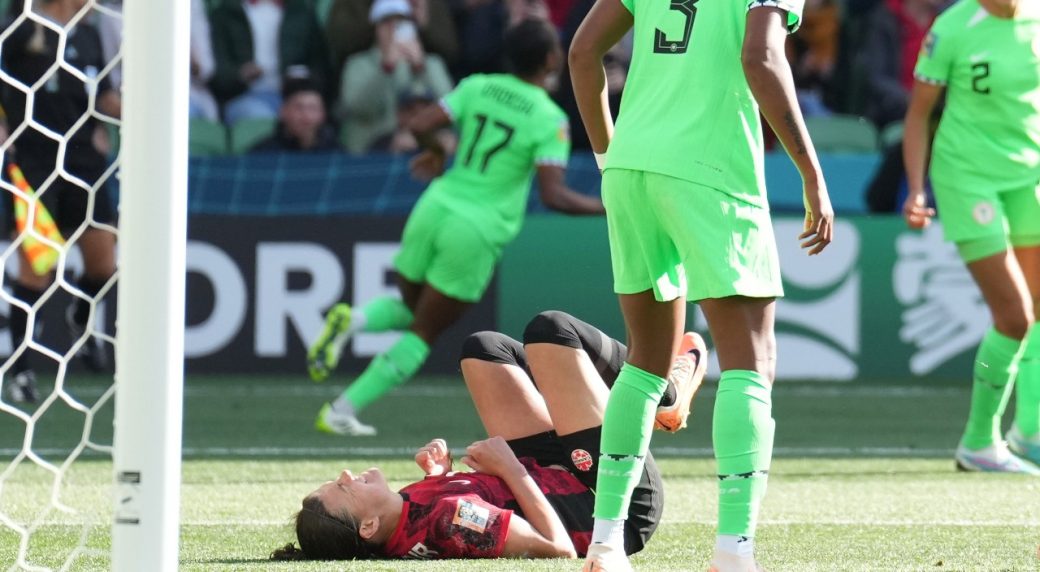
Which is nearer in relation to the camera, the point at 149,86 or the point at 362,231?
the point at 149,86

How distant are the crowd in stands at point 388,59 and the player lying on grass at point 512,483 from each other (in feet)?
21.0

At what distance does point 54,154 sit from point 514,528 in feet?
17.5

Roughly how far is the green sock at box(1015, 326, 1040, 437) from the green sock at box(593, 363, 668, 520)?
326 cm

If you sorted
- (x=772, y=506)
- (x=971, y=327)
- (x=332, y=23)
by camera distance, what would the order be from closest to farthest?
(x=772, y=506), (x=971, y=327), (x=332, y=23)

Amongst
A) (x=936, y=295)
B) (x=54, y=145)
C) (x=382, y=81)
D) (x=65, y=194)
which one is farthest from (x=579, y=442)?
(x=382, y=81)

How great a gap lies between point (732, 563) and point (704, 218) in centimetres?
77

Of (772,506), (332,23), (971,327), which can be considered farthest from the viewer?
(332,23)

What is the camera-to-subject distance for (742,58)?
11.9 ft

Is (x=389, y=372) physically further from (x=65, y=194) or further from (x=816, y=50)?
(x=816, y=50)

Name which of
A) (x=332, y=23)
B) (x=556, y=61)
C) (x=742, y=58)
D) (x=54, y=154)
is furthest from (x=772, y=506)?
(x=332, y=23)

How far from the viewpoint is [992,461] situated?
6.56 meters

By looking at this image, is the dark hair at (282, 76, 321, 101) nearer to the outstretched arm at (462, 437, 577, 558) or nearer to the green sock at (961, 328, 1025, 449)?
the green sock at (961, 328, 1025, 449)

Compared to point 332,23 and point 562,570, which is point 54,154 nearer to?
point 332,23

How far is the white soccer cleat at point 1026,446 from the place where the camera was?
6.69 meters
